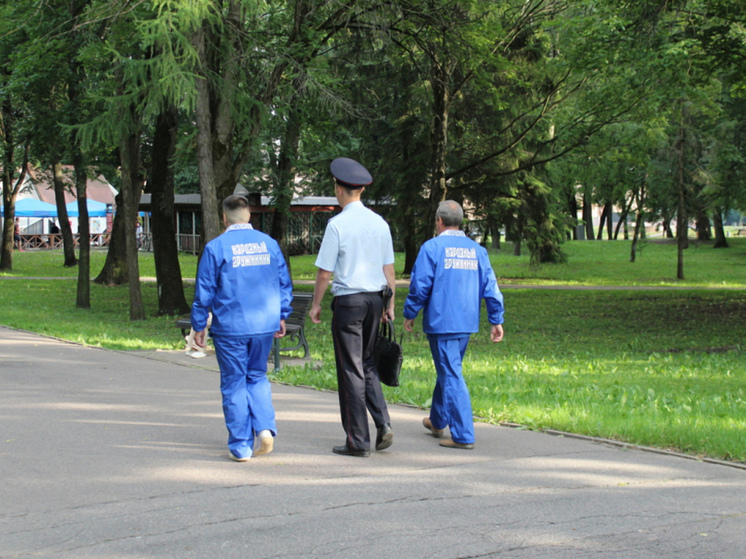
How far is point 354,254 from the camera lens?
5.88m

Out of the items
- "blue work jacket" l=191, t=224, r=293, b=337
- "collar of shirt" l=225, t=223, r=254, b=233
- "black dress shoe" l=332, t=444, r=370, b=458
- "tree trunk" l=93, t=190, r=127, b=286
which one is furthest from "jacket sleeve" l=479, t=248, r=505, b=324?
"tree trunk" l=93, t=190, r=127, b=286

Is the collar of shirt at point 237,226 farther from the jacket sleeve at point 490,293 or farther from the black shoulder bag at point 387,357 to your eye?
the jacket sleeve at point 490,293

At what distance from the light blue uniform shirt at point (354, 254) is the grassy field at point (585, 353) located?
2.10 m

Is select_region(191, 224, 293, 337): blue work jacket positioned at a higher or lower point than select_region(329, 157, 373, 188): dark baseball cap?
lower

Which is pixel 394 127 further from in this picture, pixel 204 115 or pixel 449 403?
pixel 449 403

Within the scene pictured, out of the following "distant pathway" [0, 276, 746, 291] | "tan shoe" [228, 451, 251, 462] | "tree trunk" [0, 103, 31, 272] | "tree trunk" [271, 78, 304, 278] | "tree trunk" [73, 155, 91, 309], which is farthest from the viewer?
"tree trunk" [0, 103, 31, 272]

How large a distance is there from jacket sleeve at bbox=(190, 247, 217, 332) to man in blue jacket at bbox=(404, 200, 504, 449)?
1408mm

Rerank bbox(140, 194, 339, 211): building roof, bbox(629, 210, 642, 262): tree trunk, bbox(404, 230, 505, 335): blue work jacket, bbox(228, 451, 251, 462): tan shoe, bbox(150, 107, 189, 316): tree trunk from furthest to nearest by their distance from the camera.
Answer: bbox(140, 194, 339, 211): building roof, bbox(629, 210, 642, 262): tree trunk, bbox(150, 107, 189, 316): tree trunk, bbox(404, 230, 505, 335): blue work jacket, bbox(228, 451, 251, 462): tan shoe

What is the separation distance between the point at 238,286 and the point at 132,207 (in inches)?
502

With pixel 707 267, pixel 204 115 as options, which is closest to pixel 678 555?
pixel 204 115

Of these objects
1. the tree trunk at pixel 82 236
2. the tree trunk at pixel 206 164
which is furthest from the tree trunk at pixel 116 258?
the tree trunk at pixel 206 164

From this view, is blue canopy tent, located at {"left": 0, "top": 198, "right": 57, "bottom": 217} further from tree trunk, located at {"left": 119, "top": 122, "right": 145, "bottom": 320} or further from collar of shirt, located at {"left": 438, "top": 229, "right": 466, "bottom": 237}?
collar of shirt, located at {"left": 438, "top": 229, "right": 466, "bottom": 237}

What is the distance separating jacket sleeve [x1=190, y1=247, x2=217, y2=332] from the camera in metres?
5.80

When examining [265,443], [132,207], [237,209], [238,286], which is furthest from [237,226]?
[132,207]
